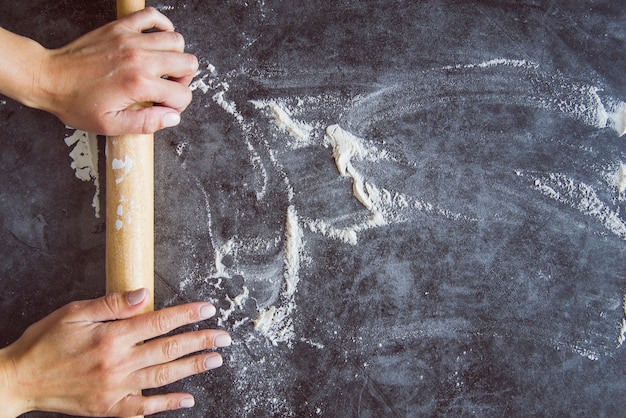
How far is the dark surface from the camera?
4.21 feet

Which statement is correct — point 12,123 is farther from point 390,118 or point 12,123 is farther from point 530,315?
point 530,315

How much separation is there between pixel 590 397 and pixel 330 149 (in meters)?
0.94

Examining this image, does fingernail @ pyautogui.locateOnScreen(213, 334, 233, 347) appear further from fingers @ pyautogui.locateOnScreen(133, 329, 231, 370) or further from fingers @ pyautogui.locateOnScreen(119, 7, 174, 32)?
fingers @ pyautogui.locateOnScreen(119, 7, 174, 32)

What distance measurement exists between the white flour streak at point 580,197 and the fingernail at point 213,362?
3.07 ft

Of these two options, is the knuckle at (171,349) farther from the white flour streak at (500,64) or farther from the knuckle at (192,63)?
→ the white flour streak at (500,64)

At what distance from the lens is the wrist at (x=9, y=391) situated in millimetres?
1112

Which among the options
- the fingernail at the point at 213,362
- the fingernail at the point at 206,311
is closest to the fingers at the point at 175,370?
the fingernail at the point at 213,362

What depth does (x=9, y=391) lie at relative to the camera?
1.11 metres

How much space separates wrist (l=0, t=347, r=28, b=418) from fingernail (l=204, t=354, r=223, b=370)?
0.41 m

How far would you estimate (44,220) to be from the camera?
1284mm

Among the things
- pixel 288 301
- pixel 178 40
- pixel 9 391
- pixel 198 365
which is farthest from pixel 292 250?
pixel 9 391

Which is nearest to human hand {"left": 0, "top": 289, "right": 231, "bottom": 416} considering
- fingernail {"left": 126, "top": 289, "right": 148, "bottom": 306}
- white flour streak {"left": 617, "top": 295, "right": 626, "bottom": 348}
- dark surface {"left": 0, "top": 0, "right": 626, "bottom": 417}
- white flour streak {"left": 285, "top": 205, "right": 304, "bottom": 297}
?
fingernail {"left": 126, "top": 289, "right": 148, "bottom": 306}

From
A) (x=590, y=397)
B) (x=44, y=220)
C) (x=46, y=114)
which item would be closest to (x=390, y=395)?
(x=590, y=397)

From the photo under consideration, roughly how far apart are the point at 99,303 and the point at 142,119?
43 centimetres
